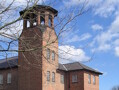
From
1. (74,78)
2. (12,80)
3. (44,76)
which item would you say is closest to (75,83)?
(74,78)

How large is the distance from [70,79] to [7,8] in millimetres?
31066

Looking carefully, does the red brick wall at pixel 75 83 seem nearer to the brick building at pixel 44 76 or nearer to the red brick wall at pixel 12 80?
the brick building at pixel 44 76

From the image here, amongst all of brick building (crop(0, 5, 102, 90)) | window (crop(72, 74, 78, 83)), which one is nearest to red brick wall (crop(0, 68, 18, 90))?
brick building (crop(0, 5, 102, 90))

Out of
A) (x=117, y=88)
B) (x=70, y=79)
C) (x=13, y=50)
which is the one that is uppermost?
(x=13, y=50)

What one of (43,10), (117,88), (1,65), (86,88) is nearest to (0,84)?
(1,65)

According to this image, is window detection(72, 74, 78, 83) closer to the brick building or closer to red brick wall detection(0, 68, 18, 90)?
the brick building

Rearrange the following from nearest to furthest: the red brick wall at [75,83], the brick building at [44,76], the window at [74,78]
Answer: the brick building at [44,76] → the red brick wall at [75,83] → the window at [74,78]

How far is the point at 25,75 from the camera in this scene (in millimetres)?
32969

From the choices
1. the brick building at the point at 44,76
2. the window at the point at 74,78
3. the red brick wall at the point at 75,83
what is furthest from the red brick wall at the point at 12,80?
the window at the point at 74,78

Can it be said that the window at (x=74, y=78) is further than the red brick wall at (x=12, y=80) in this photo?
Yes

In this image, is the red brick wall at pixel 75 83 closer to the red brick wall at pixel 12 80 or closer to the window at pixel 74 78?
the window at pixel 74 78

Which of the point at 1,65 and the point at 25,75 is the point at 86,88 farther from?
the point at 1,65

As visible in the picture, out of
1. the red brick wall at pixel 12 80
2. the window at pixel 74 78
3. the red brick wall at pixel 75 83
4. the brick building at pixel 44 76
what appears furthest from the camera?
the window at pixel 74 78

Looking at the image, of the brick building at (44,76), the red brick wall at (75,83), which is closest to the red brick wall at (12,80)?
the brick building at (44,76)
